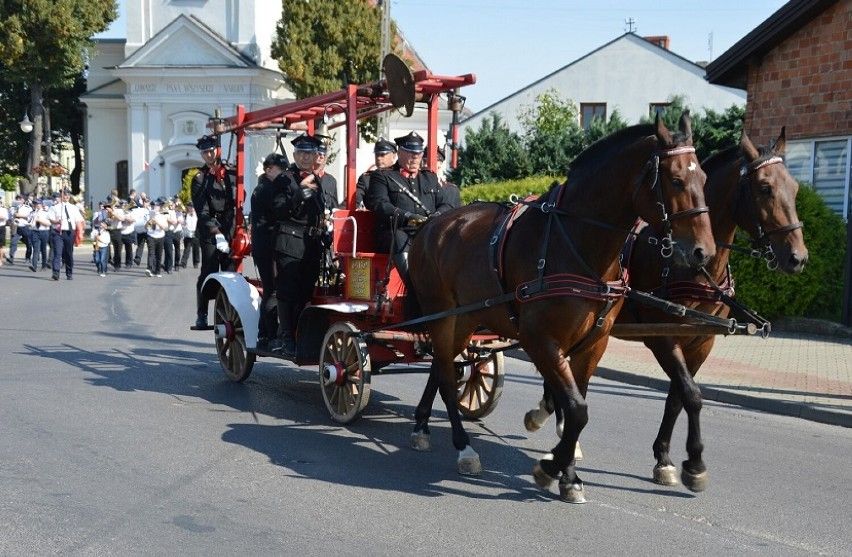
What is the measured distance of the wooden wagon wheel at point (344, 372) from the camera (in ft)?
25.1

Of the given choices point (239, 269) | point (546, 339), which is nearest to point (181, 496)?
point (546, 339)

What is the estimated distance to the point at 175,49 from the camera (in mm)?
43531

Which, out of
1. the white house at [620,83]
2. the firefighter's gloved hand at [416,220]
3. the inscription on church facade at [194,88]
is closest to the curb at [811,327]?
the firefighter's gloved hand at [416,220]

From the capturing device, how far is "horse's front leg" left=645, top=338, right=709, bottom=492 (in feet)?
20.0

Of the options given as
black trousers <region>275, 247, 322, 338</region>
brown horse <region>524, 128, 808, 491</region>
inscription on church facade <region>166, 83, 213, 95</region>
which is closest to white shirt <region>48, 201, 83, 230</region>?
black trousers <region>275, 247, 322, 338</region>

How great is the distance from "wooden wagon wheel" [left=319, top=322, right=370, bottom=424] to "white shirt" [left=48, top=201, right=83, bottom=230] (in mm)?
16903

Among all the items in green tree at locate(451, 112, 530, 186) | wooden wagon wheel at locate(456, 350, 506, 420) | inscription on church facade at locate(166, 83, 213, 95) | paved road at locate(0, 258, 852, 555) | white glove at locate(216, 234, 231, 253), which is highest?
inscription on church facade at locate(166, 83, 213, 95)

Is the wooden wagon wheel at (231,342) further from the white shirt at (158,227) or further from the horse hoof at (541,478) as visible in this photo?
the white shirt at (158,227)

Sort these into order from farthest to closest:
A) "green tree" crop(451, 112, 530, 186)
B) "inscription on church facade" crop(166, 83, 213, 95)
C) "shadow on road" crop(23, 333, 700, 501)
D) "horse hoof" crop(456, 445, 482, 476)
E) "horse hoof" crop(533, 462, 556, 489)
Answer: "inscription on church facade" crop(166, 83, 213, 95)
"green tree" crop(451, 112, 530, 186)
"horse hoof" crop(456, 445, 482, 476)
"shadow on road" crop(23, 333, 700, 501)
"horse hoof" crop(533, 462, 556, 489)

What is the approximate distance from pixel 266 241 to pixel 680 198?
176 inches

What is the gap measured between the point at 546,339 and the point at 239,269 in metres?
5.27

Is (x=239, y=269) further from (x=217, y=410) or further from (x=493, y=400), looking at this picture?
(x=493, y=400)

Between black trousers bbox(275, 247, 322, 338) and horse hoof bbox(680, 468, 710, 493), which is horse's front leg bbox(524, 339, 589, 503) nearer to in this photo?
horse hoof bbox(680, 468, 710, 493)

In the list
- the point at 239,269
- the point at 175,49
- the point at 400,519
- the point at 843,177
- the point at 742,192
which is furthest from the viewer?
the point at 175,49
